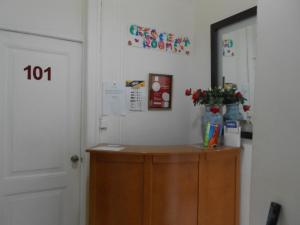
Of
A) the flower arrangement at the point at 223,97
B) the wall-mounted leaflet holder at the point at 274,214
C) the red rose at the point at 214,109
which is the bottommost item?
the wall-mounted leaflet holder at the point at 274,214

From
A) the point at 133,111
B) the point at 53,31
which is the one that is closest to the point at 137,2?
the point at 53,31

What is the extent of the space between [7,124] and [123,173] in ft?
3.39

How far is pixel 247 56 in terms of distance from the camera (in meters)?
2.12

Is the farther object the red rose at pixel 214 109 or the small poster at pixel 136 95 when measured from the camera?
the small poster at pixel 136 95

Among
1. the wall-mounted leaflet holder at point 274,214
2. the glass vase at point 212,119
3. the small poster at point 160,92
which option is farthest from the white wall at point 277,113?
the small poster at point 160,92

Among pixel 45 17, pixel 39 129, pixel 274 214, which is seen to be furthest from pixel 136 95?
pixel 274 214

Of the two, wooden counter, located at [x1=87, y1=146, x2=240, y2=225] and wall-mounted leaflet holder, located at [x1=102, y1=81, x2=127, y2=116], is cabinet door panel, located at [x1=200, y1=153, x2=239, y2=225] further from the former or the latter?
wall-mounted leaflet holder, located at [x1=102, y1=81, x2=127, y2=116]

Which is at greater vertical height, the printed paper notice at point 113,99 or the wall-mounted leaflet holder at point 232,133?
the printed paper notice at point 113,99

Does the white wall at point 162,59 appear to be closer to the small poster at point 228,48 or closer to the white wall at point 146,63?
the white wall at point 146,63

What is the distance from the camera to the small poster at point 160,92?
8.02ft

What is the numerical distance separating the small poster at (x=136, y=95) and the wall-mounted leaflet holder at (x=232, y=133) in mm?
793

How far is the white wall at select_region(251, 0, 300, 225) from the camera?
1.00m

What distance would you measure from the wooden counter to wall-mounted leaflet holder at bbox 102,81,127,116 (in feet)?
1.90

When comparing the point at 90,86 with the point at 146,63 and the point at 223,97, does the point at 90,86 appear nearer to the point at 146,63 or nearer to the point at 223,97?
the point at 146,63
